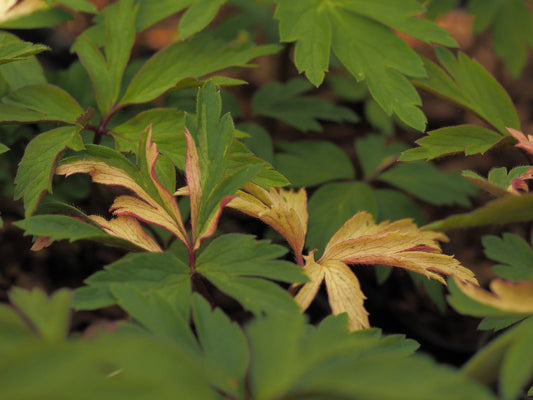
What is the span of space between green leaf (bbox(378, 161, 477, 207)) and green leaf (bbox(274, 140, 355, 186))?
0.41ft

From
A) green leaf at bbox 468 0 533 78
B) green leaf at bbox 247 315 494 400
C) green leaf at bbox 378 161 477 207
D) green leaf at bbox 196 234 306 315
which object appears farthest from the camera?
green leaf at bbox 468 0 533 78

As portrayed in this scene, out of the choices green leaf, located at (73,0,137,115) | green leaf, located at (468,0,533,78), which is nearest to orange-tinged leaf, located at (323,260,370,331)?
green leaf, located at (73,0,137,115)

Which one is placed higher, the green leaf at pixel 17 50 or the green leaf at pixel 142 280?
the green leaf at pixel 17 50

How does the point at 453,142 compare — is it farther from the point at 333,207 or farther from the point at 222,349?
the point at 222,349

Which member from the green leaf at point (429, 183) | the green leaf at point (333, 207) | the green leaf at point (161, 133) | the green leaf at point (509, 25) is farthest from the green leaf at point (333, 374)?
the green leaf at point (509, 25)

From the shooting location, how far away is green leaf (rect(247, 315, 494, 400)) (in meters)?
0.50

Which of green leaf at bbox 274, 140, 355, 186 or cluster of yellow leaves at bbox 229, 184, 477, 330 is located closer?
cluster of yellow leaves at bbox 229, 184, 477, 330

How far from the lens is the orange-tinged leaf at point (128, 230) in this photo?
826mm

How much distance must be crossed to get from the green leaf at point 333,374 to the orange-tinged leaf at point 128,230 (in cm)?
32

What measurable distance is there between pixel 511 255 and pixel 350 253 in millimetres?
345

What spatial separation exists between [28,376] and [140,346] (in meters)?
0.10

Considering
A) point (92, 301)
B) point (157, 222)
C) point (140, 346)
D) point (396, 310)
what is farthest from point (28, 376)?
point (396, 310)

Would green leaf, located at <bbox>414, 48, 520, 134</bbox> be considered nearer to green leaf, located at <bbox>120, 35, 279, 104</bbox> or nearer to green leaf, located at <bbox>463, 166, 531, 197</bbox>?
green leaf, located at <bbox>463, 166, 531, 197</bbox>

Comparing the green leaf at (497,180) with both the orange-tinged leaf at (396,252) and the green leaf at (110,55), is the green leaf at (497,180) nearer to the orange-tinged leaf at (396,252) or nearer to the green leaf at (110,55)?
the orange-tinged leaf at (396,252)
